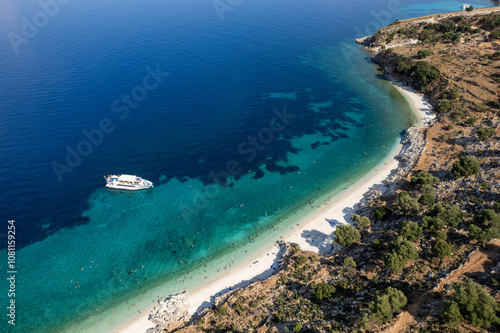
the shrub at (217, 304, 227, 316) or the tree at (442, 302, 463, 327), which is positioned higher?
the tree at (442, 302, 463, 327)

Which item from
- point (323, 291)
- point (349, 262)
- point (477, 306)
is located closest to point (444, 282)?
point (477, 306)

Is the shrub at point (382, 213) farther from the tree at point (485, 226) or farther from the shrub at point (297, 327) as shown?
the shrub at point (297, 327)

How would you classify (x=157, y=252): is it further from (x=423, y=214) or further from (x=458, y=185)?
(x=458, y=185)

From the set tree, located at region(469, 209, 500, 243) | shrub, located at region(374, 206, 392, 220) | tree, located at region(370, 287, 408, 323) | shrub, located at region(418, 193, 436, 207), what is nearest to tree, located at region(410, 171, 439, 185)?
shrub, located at region(418, 193, 436, 207)

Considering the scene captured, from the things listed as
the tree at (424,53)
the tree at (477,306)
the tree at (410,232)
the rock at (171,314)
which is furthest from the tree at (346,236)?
the tree at (424,53)

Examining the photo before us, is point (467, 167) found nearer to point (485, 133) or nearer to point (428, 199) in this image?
point (428, 199)

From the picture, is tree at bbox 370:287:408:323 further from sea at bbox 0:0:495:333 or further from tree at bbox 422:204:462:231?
sea at bbox 0:0:495:333
